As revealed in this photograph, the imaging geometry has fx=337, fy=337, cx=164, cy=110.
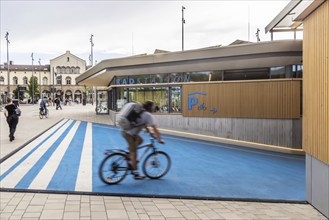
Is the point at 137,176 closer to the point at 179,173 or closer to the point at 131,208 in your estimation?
the point at 179,173

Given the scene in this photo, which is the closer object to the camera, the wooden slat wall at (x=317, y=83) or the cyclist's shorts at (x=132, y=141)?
the wooden slat wall at (x=317, y=83)

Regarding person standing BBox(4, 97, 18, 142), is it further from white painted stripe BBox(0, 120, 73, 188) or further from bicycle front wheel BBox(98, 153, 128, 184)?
bicycle front wheel BBox(98, 153, 128, 184)

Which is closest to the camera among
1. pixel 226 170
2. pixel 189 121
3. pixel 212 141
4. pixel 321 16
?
pixel 321 16

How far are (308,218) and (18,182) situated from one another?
5705 mm

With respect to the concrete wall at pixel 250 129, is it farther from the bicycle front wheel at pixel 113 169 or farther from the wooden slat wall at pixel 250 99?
the bicycle front wheel at pixel 113 169

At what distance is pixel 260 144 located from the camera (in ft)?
45.0

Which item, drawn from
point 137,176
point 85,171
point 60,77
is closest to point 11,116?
point 85,171

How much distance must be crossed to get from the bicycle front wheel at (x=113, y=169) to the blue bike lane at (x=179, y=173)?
0.48ft

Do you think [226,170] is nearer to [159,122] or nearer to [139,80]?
[159,122]

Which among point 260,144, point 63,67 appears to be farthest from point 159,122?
point 63,67

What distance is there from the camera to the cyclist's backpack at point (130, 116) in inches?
277

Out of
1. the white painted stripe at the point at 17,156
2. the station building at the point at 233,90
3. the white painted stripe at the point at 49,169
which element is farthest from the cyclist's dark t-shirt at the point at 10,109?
the station building at the point at 233,90

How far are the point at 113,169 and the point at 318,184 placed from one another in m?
3.95

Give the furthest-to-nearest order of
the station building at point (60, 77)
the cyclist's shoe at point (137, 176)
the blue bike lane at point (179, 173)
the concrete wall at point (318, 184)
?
the station building at point (60, 77), the cyclist's shoe at point (137, 176), the blue bike lane at point (179, 173), the concrete wall at point (318, 184)
